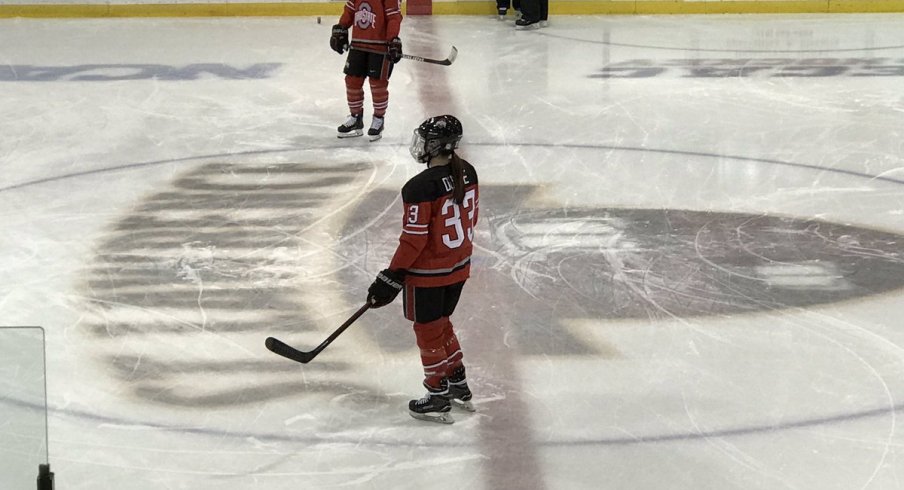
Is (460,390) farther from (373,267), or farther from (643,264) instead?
(643,264)

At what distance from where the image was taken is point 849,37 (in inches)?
356

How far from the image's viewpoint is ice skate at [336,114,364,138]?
21.4ft

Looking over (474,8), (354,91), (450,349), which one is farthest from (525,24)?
(450,349)

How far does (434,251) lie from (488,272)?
1.34 m

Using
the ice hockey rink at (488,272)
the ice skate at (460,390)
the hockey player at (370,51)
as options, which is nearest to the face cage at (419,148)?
the ice skate at (460,390)

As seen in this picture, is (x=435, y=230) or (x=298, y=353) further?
(x=298, y=353)

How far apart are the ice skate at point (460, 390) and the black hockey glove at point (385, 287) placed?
370 mm

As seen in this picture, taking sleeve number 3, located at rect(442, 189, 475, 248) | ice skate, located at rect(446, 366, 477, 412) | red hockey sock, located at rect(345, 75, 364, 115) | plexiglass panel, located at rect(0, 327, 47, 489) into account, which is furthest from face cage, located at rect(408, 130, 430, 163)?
red hockey sock, located at rect(345, 75, 364, 115)

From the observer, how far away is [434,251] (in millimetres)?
3275

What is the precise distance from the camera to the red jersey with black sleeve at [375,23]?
249 inches

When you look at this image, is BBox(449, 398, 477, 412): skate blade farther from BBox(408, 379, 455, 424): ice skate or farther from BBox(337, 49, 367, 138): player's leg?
BBox(337, 49, 367, 138): player's leg

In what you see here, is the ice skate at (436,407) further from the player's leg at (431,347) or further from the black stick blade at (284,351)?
the black stick blade at (284,351)

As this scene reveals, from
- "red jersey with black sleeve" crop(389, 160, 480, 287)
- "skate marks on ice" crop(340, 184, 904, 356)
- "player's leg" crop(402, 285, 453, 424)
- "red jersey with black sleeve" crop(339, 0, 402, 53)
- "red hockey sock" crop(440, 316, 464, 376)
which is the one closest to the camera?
"red jersey with black sleeve" crop(389, 160, 480, 287)

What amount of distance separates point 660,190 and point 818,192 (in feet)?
2.37
